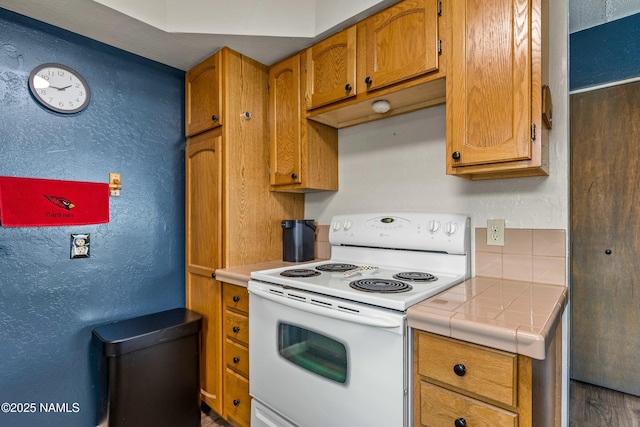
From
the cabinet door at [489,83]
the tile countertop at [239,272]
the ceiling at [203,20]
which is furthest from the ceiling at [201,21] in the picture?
the tile countertop at [239,272]

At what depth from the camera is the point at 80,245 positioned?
1636 mm

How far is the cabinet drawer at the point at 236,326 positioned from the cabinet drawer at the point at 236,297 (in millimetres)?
41

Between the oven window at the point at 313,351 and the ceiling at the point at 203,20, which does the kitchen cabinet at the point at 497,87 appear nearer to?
the ceiling at the point at 203,20

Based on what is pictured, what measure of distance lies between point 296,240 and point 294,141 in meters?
0.61

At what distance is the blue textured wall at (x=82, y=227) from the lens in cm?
147

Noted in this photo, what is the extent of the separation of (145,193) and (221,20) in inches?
42.1

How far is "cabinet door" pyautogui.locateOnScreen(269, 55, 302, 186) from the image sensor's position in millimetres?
1856

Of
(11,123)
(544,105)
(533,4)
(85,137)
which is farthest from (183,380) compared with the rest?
(533,4)

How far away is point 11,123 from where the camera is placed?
147 cm

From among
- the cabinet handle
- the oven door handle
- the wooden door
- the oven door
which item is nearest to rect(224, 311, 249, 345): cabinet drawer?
the oven door

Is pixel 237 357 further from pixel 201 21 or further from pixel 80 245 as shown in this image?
pixel 201 21

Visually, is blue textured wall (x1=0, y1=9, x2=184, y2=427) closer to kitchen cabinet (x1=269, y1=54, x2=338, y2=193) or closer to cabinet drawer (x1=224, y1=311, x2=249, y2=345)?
cabinet drawer (x1=224, y1=311, x2=249, y2=345)

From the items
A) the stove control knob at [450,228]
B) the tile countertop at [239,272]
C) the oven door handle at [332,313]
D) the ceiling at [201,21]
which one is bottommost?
the oven door handle at [332,313]

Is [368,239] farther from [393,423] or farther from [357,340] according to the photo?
[393,423]
